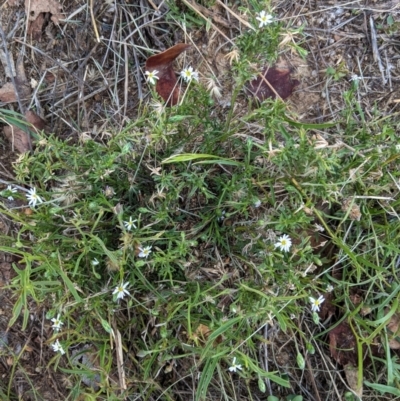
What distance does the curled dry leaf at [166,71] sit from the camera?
2.34 meters

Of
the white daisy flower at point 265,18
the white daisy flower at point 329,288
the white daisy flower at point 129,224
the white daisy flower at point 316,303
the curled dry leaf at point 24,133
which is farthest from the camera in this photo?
the curled dry leaf at point 24,133

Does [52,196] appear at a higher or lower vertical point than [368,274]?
higher

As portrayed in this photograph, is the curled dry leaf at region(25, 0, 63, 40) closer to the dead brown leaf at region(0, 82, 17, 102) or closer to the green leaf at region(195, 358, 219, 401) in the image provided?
the dead brown leaf at region(0, 82, 17, 102)

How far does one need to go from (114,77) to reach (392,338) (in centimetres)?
177

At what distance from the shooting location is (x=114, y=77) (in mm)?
2445

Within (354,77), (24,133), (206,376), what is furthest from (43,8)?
(206,376)

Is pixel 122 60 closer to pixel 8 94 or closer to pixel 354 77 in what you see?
pixel 8 94

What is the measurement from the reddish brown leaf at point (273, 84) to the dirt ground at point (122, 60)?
0.18 feet

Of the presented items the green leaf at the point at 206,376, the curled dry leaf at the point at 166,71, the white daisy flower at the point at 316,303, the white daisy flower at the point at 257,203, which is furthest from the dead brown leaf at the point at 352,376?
the curled dry leaf at the point at 166,71

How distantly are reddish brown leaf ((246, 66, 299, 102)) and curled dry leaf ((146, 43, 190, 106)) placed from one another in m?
0.35

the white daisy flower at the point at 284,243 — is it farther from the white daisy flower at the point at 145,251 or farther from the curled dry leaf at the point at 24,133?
the curled dry leaf at the point at 24,133

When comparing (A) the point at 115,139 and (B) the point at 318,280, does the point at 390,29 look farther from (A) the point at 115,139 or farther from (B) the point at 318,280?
(A) the point at 115,139

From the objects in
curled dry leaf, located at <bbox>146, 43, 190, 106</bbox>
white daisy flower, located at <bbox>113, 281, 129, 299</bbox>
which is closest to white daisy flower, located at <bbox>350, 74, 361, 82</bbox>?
curled dry leaf, located at <bbox>146, 43, 190, 106</bbox>

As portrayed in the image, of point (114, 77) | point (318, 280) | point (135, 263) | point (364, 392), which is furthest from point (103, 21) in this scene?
point (364, 392)
